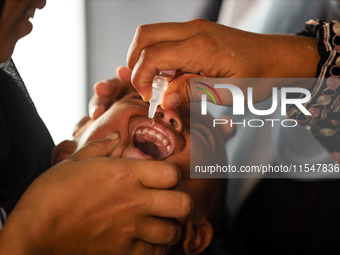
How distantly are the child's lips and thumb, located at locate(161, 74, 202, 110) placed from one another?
0.24 m

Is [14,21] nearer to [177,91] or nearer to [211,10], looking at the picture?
[177,91]

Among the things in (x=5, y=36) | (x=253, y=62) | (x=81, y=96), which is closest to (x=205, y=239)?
(x=253, y=62)

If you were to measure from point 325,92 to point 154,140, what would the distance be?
57 cm

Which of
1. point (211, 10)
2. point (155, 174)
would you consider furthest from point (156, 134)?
point (211, 10)

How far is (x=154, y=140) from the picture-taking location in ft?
3.97

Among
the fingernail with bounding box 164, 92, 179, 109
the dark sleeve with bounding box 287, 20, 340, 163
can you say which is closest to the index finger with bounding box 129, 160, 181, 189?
the fingernail with bounding box 164, 92, 179, 109

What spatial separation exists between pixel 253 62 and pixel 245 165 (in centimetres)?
88

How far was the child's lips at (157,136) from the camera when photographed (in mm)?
1157

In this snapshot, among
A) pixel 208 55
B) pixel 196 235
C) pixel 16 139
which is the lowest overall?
pixel 196 235

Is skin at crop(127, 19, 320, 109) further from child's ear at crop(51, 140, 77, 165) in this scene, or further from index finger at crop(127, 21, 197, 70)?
child's ear at crop(51, 140, 77, 165)

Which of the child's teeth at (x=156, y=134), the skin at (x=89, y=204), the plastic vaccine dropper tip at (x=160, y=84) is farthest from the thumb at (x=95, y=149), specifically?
the child's teeth at (x=156, y=134)

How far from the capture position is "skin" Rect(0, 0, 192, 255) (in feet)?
Result: 2.36

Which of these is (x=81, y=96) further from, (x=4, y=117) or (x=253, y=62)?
(x=253, y=62)

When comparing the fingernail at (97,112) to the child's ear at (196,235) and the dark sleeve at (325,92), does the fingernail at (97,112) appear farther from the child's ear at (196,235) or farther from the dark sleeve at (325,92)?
the dark sleeve at (325,92)
